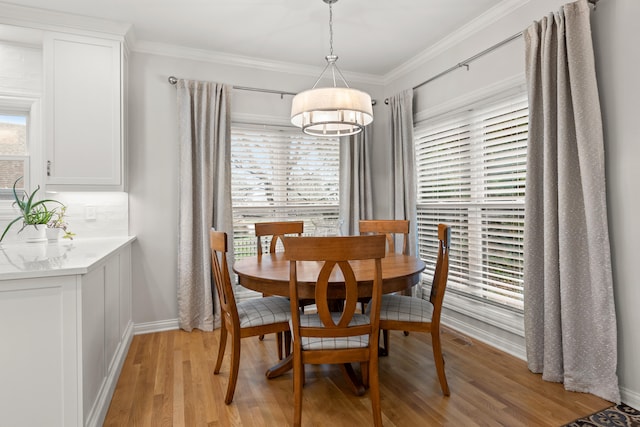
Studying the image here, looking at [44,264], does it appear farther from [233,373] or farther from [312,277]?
[312,277]

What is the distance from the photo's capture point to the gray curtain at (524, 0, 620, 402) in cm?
200

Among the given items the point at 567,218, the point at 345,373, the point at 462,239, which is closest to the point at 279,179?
the point at 462,239

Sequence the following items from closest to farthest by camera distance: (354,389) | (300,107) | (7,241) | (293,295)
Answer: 1. (293,295)
2. (354,389)
3. (300,107)
4. (7,241)

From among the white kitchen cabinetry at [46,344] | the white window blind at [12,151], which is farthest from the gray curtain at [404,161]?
the white window blind at [12,151]

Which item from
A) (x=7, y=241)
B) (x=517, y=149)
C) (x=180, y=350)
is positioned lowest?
(x=180, y=350)

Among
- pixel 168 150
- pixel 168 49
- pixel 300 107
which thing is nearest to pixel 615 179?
pixel 300 107

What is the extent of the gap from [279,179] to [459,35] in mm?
2143

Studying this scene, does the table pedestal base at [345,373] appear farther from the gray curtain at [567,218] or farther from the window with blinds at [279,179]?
the window with blinds at [279,179]

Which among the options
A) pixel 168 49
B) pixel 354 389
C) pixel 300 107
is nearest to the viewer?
pixel 354 389

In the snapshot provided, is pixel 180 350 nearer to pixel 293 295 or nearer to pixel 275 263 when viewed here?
pixel 275 263

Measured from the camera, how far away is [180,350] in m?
2.80

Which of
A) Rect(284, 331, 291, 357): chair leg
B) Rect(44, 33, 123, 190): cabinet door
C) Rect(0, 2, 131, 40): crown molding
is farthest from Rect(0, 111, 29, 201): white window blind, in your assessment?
Rect(284, 331, 291, 357): chair leg

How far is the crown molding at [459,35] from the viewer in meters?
2.64

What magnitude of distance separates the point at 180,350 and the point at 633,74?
3.47 metres
